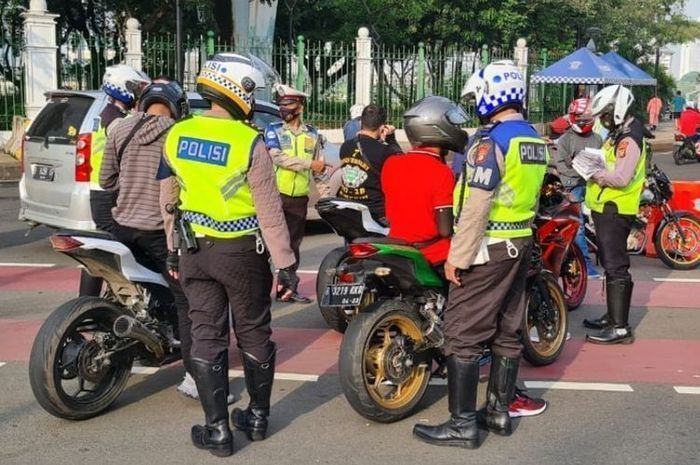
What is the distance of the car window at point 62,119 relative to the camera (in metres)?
9.10

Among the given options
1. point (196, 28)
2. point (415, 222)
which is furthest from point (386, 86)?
point (415, 222)

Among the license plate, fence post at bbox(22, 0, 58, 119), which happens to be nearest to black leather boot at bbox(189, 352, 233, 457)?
the license plate

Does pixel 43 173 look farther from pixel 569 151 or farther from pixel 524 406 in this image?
pixel 524 406

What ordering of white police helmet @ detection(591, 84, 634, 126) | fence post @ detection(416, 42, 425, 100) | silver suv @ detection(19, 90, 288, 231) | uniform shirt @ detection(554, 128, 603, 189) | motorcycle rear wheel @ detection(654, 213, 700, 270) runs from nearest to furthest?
1. white police helmet @ detection(591, 84, 634, 126)
2. silver suv @ detection(19, 90, 288, 231)
3. uniform shirt @ detection(554, 128, 603, 189)
4. motorcycle rear wheel @ detection(654, 213, 700, 270)
5. fence post @ detection(416, 42, 425, 100)

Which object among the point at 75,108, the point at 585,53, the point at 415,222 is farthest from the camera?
the point at 585,53

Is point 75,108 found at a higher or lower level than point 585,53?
lower

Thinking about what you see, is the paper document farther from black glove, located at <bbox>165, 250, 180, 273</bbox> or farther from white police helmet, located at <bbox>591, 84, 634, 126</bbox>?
black glove, located at <bbox>165, 250, 180, 273</bbox>

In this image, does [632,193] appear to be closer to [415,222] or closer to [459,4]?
[415,222]

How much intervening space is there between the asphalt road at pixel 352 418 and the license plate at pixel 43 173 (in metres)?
2.16

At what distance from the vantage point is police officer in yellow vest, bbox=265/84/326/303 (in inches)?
301

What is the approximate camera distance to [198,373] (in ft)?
14.7

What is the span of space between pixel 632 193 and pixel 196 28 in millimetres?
24283

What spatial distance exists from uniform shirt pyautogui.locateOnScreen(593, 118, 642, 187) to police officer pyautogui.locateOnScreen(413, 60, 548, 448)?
1.93 metres

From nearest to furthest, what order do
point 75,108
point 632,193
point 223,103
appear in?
point 223,103 < point 632,193 < point 75,108
